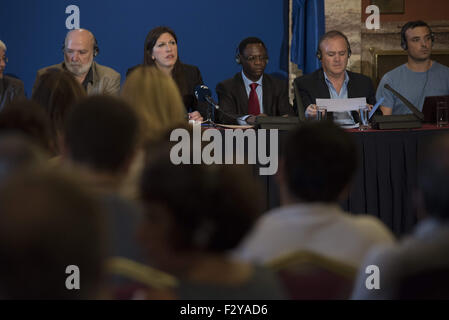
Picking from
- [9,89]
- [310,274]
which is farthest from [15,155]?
[9,89]

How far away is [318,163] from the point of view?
1.52m

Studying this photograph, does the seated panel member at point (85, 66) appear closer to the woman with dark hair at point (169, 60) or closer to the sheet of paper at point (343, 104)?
the woman with dark hair at point (169, 60)

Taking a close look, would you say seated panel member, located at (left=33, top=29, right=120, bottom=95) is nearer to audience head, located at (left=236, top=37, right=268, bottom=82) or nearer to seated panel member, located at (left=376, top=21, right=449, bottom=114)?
audience head, located at (left=236, top=37, right=268, bottom=82)

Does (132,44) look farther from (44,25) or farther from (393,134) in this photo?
(393,134)

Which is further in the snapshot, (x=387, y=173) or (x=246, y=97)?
(x=246, y=97)

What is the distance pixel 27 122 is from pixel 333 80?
2982mm


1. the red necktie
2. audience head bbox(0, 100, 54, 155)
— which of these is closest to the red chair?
audience head bbox(0, 100, 54, 155)

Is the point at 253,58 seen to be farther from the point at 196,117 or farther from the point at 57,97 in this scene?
the point at 57,97

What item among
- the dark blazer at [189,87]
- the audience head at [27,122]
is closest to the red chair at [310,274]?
the audience head at [27,122]

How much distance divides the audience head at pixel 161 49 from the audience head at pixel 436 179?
11.1ft

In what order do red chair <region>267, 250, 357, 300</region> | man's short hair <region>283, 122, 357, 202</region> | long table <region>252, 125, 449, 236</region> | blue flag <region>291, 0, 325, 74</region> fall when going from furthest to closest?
1. blue flag <region>291, 0, 325, 74</region>
2. long table <region>252, 125, 449, 236</region>
3. man's short hair <region>283, 122, 357, 202</region>
4. red chair <region>267, 250, 357, 300</region>

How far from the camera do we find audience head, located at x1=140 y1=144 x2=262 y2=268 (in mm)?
1070

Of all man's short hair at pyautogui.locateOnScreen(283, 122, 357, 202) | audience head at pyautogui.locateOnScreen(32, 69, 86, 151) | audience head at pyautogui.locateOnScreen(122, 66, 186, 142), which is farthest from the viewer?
audience head at pyautogui.locateOnScreen(32, 69, 86, 151)

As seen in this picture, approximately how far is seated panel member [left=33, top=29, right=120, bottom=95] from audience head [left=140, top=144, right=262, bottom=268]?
10.8ft
